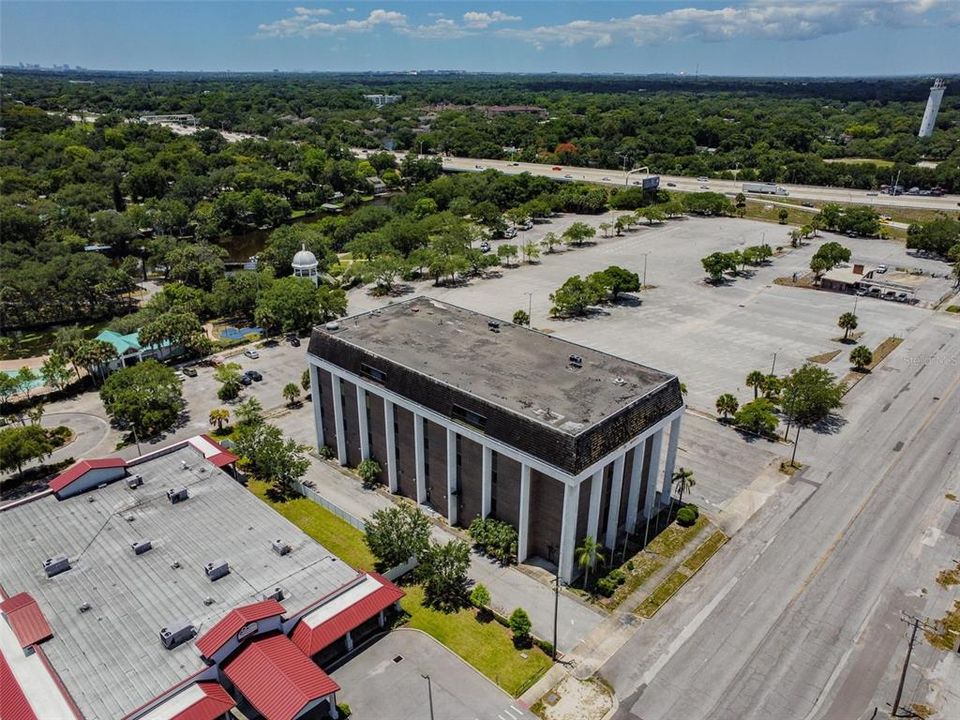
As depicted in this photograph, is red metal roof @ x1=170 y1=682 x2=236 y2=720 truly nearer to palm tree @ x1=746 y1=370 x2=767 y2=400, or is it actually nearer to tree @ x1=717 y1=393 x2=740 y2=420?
tree @ x1=717 y1=393 x2=740 y2=420

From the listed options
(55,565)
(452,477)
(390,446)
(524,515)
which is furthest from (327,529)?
(55,565)

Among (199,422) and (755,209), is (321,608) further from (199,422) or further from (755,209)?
(755,209)

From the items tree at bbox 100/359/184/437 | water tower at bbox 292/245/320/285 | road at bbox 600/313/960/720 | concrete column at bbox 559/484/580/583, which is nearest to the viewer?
road at bbox 600/313/960/720

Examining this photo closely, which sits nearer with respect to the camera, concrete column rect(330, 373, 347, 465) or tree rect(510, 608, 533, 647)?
tree rect(510, 608, 533, 647)

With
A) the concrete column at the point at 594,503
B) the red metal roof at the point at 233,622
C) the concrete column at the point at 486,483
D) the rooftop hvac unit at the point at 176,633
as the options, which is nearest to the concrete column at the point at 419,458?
the concrete column at the point at 486,483

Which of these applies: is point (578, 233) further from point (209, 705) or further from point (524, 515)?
point (209, 705)

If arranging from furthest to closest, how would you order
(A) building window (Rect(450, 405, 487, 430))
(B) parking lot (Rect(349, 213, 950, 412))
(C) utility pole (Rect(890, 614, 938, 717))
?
(B) parking lot (Rect(349, 213, 950, 412)), (A) building window (Rect(450, 405, 487, 430)), (C) utility pole (Rect(890, 614, 938, 717))

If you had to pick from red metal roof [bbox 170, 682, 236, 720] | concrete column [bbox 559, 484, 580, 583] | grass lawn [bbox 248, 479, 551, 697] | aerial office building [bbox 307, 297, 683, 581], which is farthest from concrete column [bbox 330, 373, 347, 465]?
red metal roof [bbox 170, 682, 236, 720]
